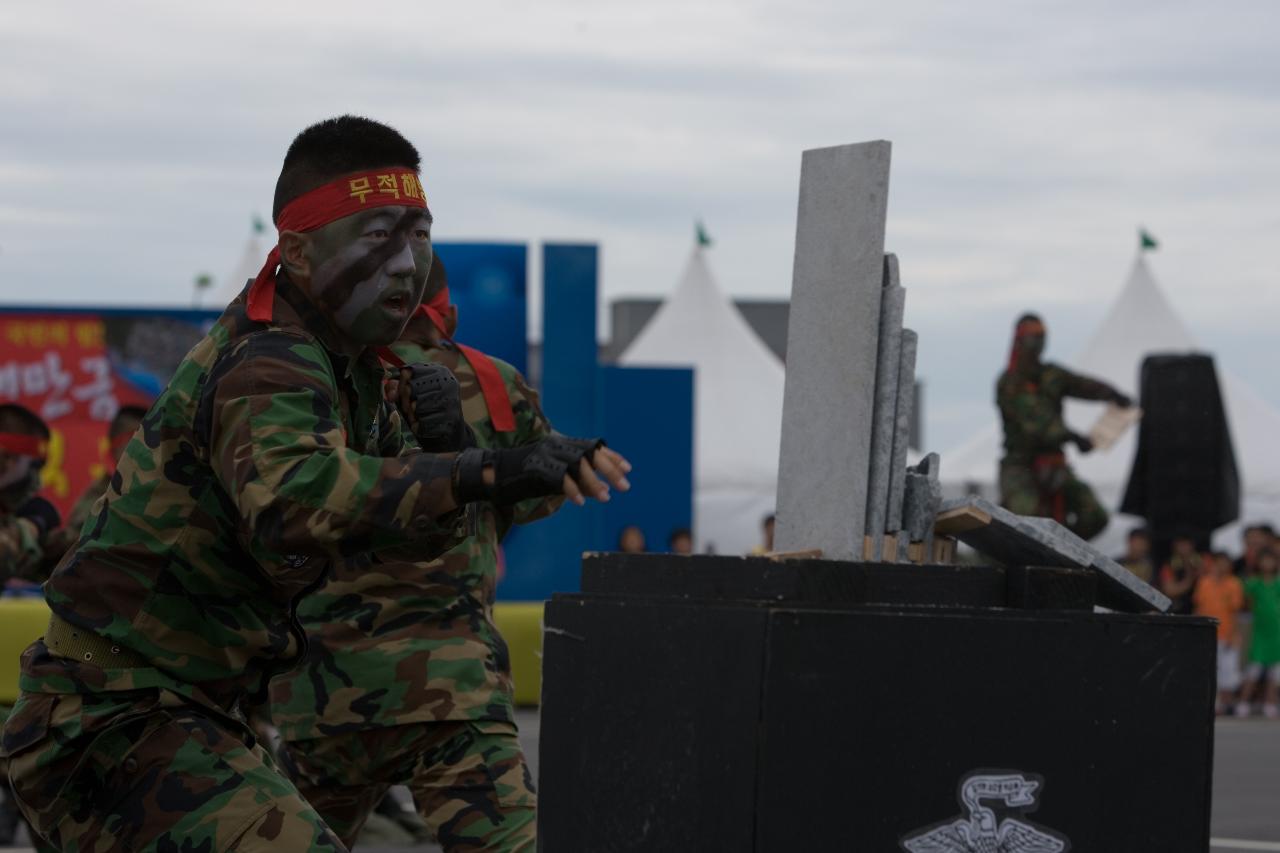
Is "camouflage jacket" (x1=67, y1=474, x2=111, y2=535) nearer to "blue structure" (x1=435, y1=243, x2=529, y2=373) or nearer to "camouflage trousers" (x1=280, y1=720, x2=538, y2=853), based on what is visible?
"camouflage trousers" (x1=280, y1=720, x2=538, y2=853)

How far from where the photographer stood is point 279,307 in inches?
141

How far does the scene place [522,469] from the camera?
Result: 315 centimetres

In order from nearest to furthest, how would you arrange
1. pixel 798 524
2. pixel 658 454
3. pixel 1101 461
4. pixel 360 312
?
1. pixel 360 312
2. pixel 798 524
3. pixel 658 454
4. pixel 1101 461

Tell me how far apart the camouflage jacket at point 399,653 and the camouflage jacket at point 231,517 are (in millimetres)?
1268

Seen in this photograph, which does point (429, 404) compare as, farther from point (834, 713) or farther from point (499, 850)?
point (499, 850)

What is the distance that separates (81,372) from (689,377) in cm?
502

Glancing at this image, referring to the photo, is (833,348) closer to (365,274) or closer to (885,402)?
(885,402)

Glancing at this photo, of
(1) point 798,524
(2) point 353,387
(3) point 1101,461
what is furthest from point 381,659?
(3) point 1101,461

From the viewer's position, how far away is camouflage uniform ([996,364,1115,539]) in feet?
44.7

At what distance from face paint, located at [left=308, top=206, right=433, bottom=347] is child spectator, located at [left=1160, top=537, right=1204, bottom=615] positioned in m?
13.1

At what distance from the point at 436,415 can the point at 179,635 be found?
61 cm

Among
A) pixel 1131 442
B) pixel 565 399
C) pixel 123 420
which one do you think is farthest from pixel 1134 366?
pixel 123 420

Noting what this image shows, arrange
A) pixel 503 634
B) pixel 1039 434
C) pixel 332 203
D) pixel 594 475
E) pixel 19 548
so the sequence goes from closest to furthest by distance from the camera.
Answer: pixel 594 475 → pixel 332 203 → pixel 19 548 → pixel 503 634 → pixel 1039 434

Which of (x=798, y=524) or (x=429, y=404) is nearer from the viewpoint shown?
(x=429, y=404)
